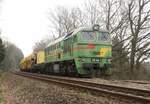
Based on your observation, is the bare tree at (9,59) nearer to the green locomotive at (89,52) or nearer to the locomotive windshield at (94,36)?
the green locomotive at (89,52)

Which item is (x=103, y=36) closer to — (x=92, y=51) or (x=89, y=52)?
(x=92, y=51)

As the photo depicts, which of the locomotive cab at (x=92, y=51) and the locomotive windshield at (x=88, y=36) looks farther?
the locomotive windshield at (x=88, y=36)

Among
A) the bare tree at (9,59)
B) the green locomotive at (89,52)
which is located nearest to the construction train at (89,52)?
the green locomotive at (89,52)

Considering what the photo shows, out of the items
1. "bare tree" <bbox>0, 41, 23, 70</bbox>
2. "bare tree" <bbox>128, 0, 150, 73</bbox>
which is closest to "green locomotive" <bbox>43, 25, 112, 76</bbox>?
"bare tree" <bbox>128, 0, 150, 73</bbox>

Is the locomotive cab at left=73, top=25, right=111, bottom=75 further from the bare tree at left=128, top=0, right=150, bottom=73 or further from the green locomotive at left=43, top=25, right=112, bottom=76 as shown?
the bare tree at left=128, top=0, right=150, bottom=73

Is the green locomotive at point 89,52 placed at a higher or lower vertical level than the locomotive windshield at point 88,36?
lower

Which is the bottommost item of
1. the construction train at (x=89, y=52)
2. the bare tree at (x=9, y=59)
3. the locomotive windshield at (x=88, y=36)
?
the construction train at (x=89, y=52)

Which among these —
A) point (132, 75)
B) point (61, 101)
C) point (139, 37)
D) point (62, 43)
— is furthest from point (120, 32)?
point (61, 101)

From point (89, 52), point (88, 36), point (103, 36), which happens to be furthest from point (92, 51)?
point (103, 36)

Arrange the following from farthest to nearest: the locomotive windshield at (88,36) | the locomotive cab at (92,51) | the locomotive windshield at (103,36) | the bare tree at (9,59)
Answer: the bare tree at (9,59), the locomotive windshield at (103,36), the locomotive windshield at (88,36), the locomotive cab at (92,51)

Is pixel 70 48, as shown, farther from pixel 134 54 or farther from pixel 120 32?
pixel 120 32

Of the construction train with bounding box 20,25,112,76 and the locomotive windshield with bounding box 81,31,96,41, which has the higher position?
the locomotive windshield with bounding box 81,31,96,41

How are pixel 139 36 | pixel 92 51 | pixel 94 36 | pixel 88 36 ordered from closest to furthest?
pixel 92 51, pixel 88 36, pixel 94 36, pixel 139 36

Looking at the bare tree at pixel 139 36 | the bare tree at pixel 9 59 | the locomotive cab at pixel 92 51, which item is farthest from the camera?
the bare tree at pixel 9 59
